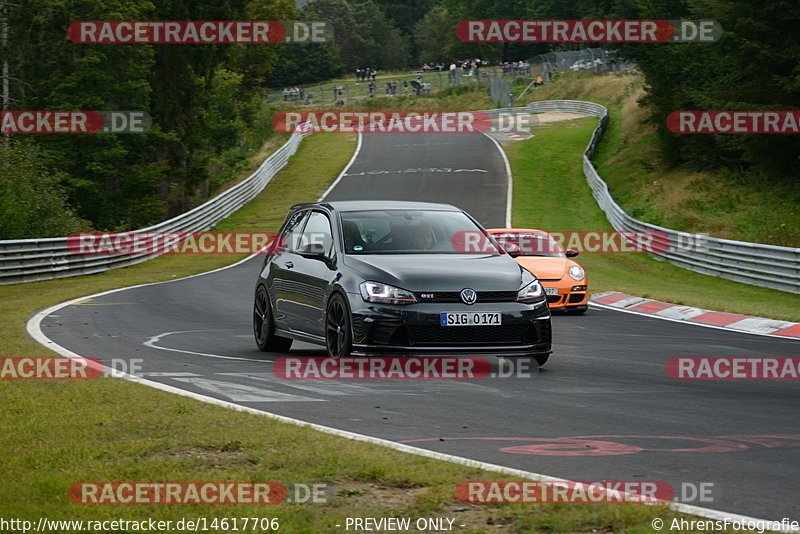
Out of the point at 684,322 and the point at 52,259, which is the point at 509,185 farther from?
the point at 684,322

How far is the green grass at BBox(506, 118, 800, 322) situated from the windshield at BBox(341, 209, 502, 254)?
816cm

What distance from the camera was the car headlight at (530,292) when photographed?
1039 cm

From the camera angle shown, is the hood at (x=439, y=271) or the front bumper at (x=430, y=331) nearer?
the front bumper at (x=430, y=331)

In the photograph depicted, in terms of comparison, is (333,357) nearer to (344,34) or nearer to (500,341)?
(500,341)

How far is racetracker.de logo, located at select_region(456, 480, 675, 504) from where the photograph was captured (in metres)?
5.38

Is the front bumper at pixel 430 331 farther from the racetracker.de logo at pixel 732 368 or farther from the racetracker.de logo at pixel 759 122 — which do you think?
the racetracker.de logo at pixel 759 122

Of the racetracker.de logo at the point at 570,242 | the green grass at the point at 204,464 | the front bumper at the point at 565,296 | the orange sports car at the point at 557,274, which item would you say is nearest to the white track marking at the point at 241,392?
the green grass at the point at 204,464

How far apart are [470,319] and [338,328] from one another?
54.2 inches

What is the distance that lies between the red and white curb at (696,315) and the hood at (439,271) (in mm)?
6446

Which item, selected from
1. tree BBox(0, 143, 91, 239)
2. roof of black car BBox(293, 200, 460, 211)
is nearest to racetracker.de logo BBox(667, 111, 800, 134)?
tree BBox(0, 143, 91, 239)

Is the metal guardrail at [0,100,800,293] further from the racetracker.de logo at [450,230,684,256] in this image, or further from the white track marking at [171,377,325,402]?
the white track marking at [171,377,325,402]

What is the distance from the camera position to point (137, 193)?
47.4 m

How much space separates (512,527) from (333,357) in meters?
5.97

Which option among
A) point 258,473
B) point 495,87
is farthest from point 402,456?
point 495,87
